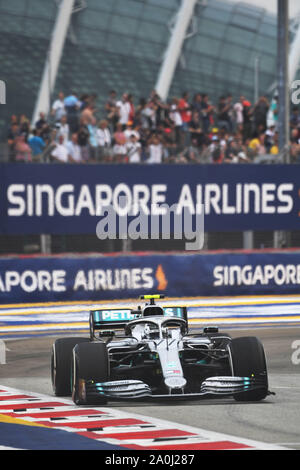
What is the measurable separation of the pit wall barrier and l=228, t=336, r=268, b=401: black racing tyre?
11.1m

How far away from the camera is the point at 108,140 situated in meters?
23.1

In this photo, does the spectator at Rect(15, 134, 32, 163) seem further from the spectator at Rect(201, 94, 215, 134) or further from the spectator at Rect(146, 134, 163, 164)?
the spectator at Rect(201, 94, 215, 134)

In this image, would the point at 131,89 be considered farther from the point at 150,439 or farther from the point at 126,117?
the point at 150,439

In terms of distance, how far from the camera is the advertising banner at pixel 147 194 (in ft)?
73.8

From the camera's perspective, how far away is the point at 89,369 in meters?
10.8

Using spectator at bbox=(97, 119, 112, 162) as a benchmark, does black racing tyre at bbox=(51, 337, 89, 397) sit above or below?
below

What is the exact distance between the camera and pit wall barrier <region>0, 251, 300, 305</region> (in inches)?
863

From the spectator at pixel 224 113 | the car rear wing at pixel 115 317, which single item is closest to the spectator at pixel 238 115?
the spectator at pixel 224 113

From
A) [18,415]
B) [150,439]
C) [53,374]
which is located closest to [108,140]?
[53,374]

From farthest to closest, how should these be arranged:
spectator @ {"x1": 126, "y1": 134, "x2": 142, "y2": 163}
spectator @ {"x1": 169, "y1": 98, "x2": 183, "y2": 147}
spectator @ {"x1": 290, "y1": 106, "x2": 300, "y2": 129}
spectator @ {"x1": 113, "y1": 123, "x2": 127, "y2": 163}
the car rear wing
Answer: spectator @ {"x1": 290, "y1": 106, "x2": 300, "y2": 129} → spectator @ {"x1": 169, "y1": 98, "x2": 183, "y2": 147} → spectator @ {"x1": 126, "y1": 134, "x2": 142, "y2": 163} → spectator @ {"x1": 113, "y1": 123, "x2": 127, "y2": 163} → the car rear wing

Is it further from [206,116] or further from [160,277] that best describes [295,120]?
[160,277]

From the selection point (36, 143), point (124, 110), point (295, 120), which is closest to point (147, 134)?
point (124, 110)

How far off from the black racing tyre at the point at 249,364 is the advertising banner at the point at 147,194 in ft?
38.0

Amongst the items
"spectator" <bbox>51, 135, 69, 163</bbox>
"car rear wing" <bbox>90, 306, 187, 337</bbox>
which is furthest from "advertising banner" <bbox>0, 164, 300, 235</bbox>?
"car rear wing" <bbox>90, 306, 187, 337</bbox>
